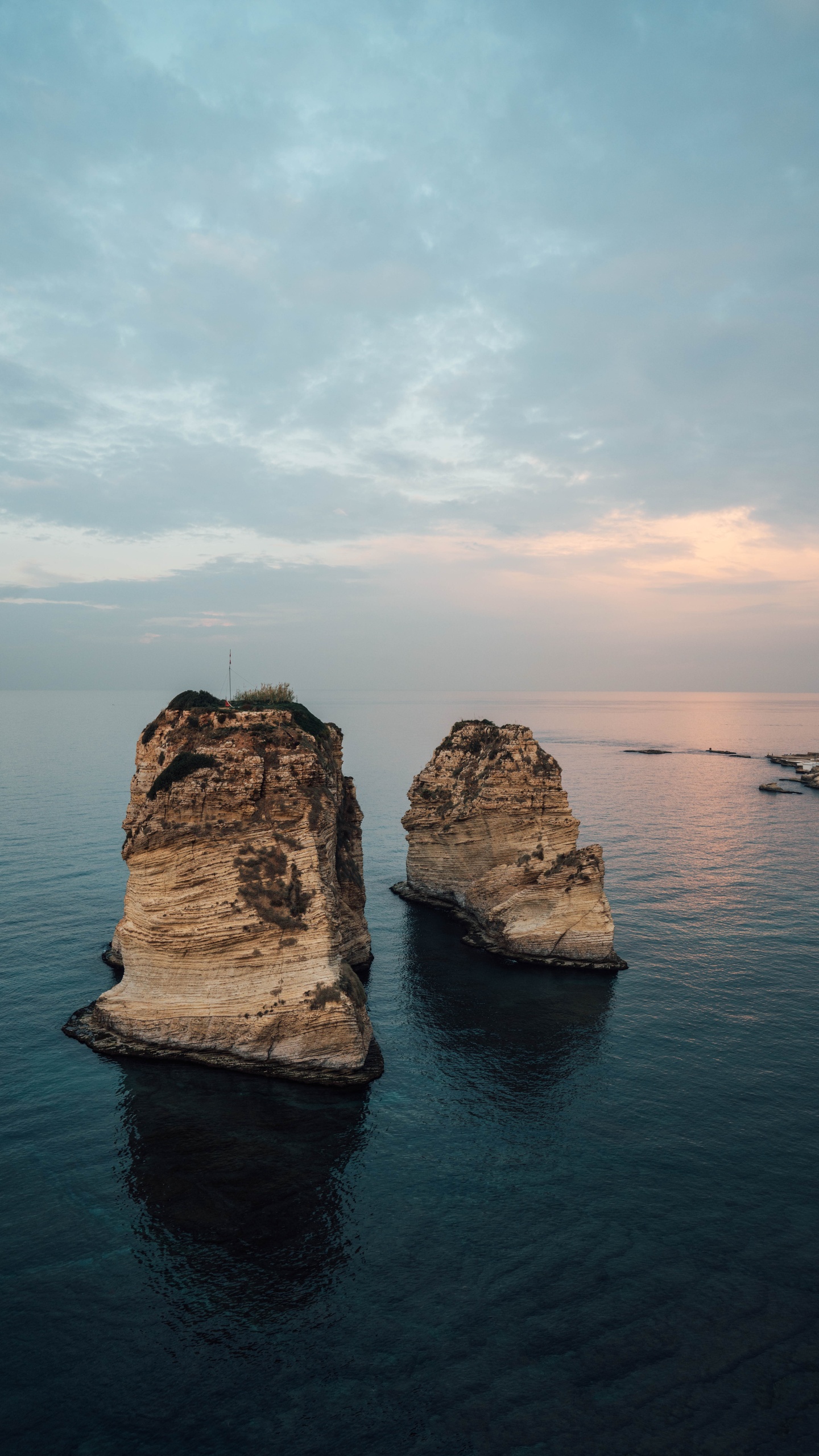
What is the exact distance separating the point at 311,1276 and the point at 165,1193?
6.50 metres

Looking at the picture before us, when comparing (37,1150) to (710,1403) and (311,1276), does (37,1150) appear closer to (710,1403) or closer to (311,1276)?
(311,1276)

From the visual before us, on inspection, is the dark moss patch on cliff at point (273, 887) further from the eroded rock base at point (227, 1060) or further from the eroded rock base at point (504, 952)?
the eroded rock base at point (504, 952)

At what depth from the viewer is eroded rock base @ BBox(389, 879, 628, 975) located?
47.9m

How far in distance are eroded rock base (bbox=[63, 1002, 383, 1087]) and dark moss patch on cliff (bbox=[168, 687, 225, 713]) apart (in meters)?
17.0

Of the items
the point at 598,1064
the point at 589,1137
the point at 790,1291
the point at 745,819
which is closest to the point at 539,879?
the point at 598,1064

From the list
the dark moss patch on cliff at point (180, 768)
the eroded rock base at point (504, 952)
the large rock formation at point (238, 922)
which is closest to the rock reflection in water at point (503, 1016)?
the eroded rock base at point (504, 952)

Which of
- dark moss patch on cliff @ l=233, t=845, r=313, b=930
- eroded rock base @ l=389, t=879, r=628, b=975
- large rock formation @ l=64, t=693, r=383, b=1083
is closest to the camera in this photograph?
large rock formation @ l=64, t=693, r=383, b=1083

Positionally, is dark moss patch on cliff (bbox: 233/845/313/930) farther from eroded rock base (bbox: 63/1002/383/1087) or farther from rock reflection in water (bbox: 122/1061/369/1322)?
rock reflection in water (bbox: 122/1061/369/1322)

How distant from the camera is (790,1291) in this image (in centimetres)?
2100

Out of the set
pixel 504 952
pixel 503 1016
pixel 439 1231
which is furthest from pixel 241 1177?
pixel 504 952

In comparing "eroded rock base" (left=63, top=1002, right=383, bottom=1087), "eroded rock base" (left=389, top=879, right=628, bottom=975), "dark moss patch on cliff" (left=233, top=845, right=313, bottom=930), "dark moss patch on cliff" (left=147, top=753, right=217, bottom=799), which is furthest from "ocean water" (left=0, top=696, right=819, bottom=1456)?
"dark moss patch on cliff" (left=147, top=753, right=217, bottom=799)

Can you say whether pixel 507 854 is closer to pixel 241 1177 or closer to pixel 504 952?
pixel 504 952

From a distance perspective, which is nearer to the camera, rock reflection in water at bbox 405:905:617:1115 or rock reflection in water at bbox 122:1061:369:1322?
rock reflection in water at bbox 122:1061:369:1322

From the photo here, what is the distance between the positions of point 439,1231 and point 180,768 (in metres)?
23.1
